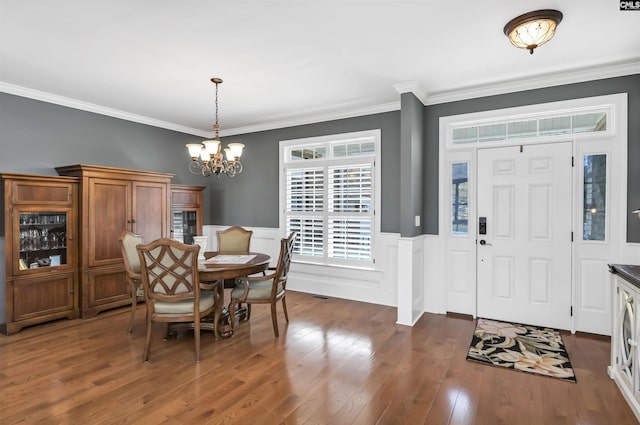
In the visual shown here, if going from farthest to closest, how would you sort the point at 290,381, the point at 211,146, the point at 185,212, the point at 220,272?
the point at 185,212 < the point at 211,146 < the point at 220,272 < the point at 290,381

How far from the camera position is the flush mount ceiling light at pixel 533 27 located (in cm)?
241

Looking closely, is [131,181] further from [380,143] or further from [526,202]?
[526,202]

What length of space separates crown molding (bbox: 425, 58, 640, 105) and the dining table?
2.93m

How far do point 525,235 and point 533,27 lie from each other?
87.7 inches

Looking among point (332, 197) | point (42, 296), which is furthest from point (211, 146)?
point (42, 296)

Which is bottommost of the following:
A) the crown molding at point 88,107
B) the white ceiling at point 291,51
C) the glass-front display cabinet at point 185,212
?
the glass-front display cabinet at point 185,212

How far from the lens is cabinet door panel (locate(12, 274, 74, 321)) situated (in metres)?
3.61

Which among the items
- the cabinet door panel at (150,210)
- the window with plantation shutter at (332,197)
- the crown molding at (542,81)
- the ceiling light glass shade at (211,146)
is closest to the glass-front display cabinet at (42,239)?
the cabinet door panel at (150,210)

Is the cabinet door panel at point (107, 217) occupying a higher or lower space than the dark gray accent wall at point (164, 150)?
lower

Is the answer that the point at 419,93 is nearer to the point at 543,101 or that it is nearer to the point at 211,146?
the point at 543,101

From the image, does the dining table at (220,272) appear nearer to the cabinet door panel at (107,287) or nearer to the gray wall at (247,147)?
the cabinet door panel at (107,287)

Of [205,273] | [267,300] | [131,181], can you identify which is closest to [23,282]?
[131,181]

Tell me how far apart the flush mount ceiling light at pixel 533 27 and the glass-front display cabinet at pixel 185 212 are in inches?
183

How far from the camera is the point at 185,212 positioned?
546cm
